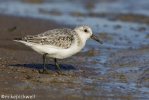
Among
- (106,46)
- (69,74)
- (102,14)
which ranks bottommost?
(69,74)

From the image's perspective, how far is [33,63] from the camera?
9.87m

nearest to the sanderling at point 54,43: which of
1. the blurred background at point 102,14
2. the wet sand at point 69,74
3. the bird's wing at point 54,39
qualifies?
the bird's wing at point 54,39

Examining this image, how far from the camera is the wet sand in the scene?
7402mm

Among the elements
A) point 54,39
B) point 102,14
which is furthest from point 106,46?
point 102,14

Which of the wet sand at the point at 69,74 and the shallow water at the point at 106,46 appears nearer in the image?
the wet sand at the point at 69,74

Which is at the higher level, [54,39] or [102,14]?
[102,14]

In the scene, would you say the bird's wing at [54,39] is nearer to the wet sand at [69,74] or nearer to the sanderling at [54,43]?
the sanderling at [54,43]

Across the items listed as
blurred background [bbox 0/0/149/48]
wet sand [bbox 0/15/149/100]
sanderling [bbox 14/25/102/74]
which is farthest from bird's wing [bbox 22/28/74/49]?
blurred background [bbox 0/0/149/48]

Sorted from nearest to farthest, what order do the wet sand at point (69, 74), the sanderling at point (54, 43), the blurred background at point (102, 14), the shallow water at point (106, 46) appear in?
the wet sand at point (69, 74), the shallow water at point (106, 46), the sanderling at point (54, 43), the blurred background at point (102, 14)

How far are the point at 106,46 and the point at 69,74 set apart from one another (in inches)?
143

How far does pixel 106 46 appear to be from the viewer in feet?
41.8

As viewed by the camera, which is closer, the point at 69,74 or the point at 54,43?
the point at 54,43

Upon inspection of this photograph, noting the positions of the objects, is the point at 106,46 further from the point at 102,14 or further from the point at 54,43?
the point at 102,14

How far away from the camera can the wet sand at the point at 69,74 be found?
740 centimetres
